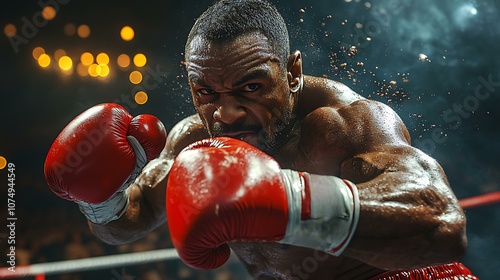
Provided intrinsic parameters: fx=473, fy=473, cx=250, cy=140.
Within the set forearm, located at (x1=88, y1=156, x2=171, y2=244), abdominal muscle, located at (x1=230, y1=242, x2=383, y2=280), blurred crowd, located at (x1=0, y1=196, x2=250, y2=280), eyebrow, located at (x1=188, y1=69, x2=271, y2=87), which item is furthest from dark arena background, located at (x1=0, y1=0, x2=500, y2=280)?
abdominal muscle, located at (x1=230, y1=242, x2=383, y2=280)

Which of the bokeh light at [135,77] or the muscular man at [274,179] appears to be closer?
the muscular man at [274,179]

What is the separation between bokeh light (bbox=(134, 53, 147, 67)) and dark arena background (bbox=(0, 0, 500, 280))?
0.01m

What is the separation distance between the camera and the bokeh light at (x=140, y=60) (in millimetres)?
5152

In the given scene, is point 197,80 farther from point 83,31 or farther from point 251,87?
point 83,31

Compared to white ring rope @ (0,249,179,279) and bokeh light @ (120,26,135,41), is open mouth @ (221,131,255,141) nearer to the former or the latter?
white ring rope @ (0,249,179,279)

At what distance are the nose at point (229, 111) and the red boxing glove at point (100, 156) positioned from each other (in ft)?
1.11

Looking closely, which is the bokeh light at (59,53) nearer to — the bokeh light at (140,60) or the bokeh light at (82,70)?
the bokeh light at (82,70)

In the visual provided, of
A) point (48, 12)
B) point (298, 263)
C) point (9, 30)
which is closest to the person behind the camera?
point (298, 263)

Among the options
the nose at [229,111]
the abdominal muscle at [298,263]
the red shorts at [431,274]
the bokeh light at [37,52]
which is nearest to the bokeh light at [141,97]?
the bokeh light at [37,52]

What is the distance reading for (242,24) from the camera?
1.55 meters

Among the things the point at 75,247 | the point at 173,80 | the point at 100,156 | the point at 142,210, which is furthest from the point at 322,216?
the point at 173,80

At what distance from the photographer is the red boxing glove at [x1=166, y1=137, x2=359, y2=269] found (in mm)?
899

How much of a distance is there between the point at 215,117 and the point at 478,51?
277 cm

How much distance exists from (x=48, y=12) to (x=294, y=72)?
4.14m
